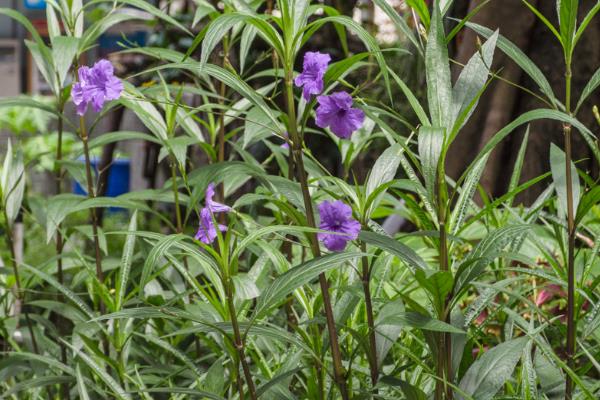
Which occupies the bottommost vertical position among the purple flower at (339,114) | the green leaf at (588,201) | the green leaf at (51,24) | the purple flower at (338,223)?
the purple flower at (338,223)

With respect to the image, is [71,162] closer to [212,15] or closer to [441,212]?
[212,15]

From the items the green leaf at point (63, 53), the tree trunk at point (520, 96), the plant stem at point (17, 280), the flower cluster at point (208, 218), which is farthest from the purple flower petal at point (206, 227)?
the tree trunk at point (520, 96)

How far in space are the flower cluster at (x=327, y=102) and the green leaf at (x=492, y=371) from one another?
9.2 inches

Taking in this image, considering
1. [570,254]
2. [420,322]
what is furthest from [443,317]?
[570,254]

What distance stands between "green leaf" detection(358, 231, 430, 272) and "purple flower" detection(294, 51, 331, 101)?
0.14 metres

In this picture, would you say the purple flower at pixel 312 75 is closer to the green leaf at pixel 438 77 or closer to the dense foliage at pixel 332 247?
the dense foliage at pixel 332 247

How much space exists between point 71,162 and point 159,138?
7.4 inches

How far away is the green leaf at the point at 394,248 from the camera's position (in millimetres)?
729

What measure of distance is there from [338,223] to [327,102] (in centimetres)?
11

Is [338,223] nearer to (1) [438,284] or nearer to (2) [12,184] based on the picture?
(1) [438,284]

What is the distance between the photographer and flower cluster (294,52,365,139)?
2.58 ft

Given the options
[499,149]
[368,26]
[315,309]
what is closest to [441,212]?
[315,309]

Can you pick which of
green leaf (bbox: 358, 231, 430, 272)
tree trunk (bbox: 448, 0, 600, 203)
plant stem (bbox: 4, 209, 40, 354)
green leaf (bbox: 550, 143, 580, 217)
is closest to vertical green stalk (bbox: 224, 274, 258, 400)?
green leaf (bbox: 358, 231, 430, 272)

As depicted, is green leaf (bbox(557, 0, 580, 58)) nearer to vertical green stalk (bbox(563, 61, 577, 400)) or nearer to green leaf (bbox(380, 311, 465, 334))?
vertical green stalk (bbox(563, 61, 577, 400))
